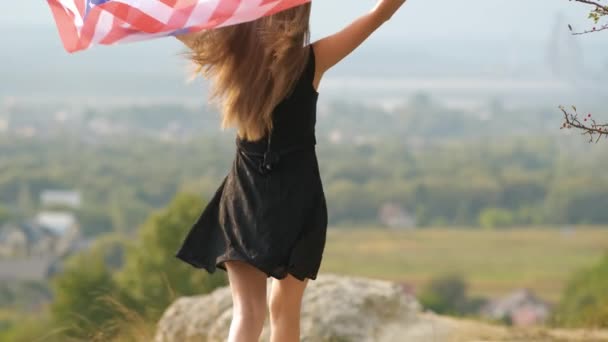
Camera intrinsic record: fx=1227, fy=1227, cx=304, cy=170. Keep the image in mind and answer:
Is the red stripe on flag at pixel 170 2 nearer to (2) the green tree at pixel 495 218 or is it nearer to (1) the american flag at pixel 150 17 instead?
(1) the american flag at pixel 150 17

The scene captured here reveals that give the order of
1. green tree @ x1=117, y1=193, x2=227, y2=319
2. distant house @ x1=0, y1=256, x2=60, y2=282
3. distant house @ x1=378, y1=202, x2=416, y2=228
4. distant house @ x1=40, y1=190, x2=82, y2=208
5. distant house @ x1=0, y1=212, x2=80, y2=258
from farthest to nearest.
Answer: distant house @ x1=40, y1=190, x2=82, y2=208
distant house @ x1=378, y1=202, x2=416, y2=228
distant house @ x1=0, y1=212, x2=80, y2=258
distant house @ x1=0, y1=256, x2=60, y2=282
green tree @ x1=117, y1=193, x2=227, y2=319

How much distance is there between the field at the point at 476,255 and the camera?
5859 cm

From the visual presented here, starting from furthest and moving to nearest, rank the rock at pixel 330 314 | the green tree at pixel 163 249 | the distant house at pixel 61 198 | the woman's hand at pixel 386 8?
the distant house at pixel 61 198
the green tree at pixel 163 249
the rock at pixel 330 314
the woman's hand at pixel 386 8

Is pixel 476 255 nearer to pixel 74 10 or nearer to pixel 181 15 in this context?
pixel 74 10

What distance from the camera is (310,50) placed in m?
3.75

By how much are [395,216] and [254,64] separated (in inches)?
2907

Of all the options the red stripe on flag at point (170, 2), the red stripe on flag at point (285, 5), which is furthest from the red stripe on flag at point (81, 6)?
the red stripe on flag at point (285, 5)

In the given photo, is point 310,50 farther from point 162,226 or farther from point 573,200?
point 573,200

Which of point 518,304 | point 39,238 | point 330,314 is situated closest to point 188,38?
point 330,314

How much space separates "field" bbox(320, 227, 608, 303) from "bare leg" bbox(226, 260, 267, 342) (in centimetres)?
4922

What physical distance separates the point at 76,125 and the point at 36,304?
199 ft

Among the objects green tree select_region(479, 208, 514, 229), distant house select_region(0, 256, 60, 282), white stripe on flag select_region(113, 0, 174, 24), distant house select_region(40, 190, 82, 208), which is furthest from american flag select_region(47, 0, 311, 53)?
distant house select_region(40, 190, 82, 208)

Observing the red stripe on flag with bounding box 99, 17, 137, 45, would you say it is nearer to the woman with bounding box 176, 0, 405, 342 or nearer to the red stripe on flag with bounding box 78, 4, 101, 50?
the red stripe on flag with bounding box 78, 4, 101, 50

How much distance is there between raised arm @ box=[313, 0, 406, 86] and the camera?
370 centimetres
